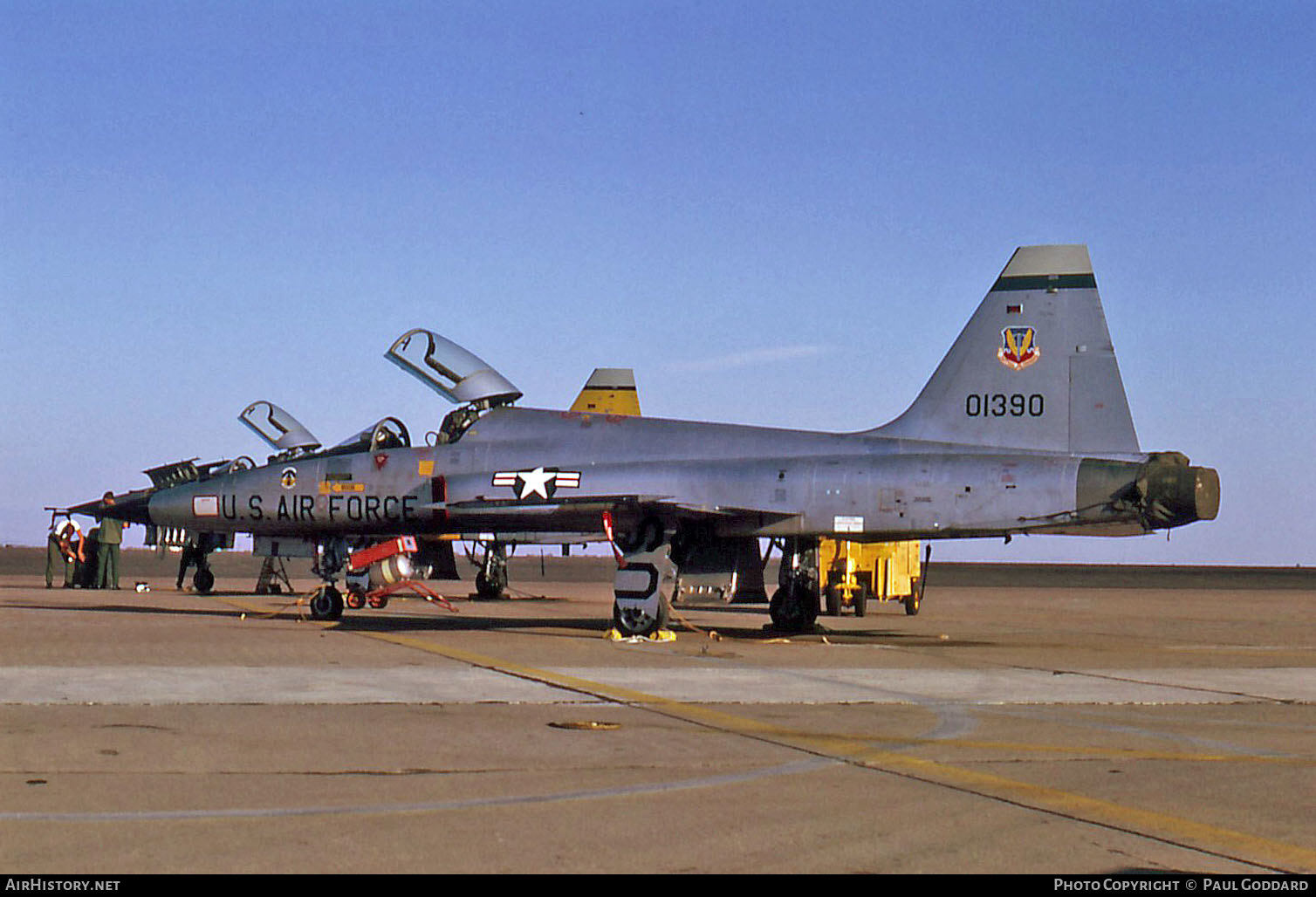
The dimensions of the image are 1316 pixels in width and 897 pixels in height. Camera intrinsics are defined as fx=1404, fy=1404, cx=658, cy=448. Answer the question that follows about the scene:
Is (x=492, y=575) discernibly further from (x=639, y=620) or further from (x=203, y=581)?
(x=639, y=620)

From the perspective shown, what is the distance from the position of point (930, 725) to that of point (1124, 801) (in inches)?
110

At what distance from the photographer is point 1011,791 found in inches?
263

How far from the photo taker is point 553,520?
62.7 feet

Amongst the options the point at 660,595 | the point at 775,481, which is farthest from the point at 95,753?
the point at 775,481

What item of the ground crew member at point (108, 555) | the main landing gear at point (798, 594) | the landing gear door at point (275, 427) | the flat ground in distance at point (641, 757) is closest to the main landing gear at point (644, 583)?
the flat ground in distance at point (641, 757)

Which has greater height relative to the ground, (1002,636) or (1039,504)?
(1039,504)

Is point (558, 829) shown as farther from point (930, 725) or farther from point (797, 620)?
point (797, 620)

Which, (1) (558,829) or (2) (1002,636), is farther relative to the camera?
(2) (1002,636)

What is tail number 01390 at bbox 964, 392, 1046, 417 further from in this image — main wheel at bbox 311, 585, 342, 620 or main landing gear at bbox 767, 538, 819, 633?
main wheel at bbox 311, 585, 342, 620

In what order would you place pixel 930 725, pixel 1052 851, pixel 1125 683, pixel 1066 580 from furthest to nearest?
1. pixel 1066 580
2. pixel 1125 683
3. pixel 930 725
4. pixel 1052 851

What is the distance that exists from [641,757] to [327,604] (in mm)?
13822

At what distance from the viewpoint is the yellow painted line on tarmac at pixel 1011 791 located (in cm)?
539

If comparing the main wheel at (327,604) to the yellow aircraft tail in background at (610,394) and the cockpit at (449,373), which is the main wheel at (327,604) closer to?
the cockpit at (449,373)

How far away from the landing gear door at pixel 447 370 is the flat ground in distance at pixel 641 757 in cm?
485
